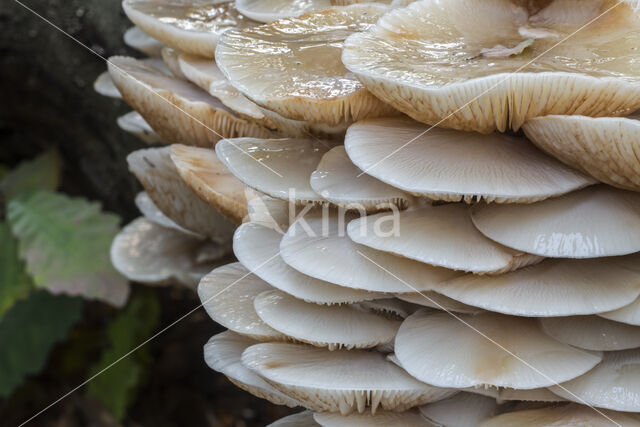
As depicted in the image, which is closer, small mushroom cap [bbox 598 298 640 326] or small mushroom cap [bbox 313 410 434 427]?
small mushroom cap [bbox 598 298 640 326]

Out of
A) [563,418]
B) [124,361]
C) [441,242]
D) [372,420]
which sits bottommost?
[124,361]

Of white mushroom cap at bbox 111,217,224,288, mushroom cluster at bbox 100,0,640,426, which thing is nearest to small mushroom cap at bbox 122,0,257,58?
mushroom cluster at bbox 100,0,640,426

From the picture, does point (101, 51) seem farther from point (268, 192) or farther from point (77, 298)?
point (268, 192)

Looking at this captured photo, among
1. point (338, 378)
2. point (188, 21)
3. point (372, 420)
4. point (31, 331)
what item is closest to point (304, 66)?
point (188, 21)

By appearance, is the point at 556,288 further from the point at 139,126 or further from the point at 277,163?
the point at 139,126

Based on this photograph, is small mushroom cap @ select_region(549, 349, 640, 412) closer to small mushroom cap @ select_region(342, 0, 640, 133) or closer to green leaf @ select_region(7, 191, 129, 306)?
small mushroom cap @ select_region(342, 0, 640, 133)

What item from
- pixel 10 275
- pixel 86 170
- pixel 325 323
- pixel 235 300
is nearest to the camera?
pixel 325 323
